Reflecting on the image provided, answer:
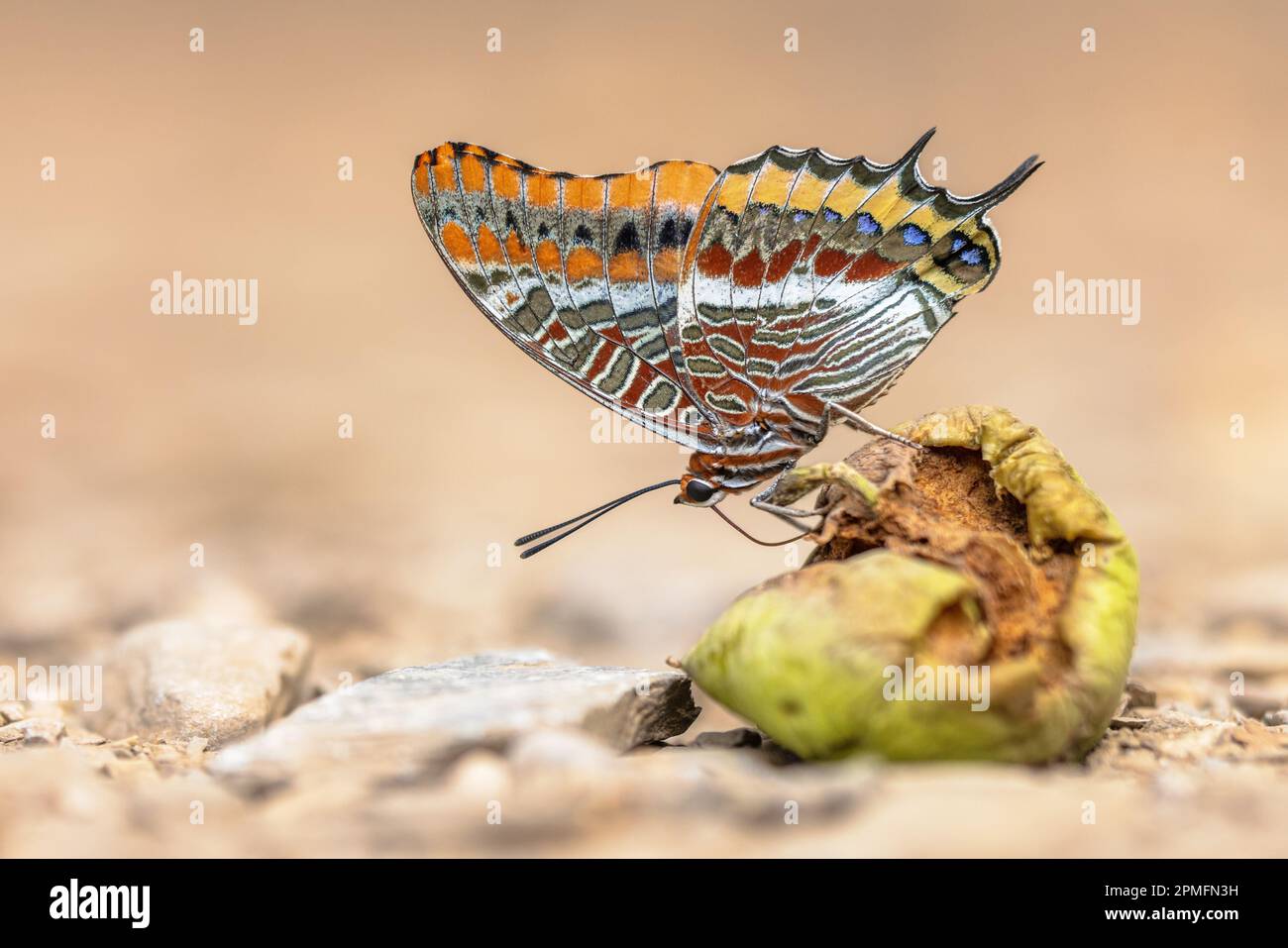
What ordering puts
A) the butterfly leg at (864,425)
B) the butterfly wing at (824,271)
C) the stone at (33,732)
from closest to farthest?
the butterfly leg at (864,425) < the stone at (33,732) < the butterfly wing at (824,271)

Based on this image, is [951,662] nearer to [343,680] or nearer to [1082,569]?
[1082,569]

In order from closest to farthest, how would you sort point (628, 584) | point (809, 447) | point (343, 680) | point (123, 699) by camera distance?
point (809, 447), point (123, 699), point (343, 680), point (628, 584)

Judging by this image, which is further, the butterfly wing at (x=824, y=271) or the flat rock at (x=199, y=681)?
the flat rock at (x=199, y=681)

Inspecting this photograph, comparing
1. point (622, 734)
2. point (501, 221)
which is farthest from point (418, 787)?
point (501, 221)

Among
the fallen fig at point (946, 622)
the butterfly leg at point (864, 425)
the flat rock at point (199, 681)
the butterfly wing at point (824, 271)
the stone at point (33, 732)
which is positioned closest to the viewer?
the fallen fig at point (946, 622)

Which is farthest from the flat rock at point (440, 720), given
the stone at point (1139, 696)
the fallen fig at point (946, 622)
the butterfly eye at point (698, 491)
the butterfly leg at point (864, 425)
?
the stone at point (1139, 696)

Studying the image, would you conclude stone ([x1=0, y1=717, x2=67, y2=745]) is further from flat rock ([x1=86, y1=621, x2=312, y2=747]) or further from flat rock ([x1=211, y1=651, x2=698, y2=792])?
flat rock ([x1=211, y1=651, x2=698, y2=792])

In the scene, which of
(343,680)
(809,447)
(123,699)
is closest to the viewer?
(809,447)

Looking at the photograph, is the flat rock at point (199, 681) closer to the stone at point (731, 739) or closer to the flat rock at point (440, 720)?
the flat rock at point (440, 720)
